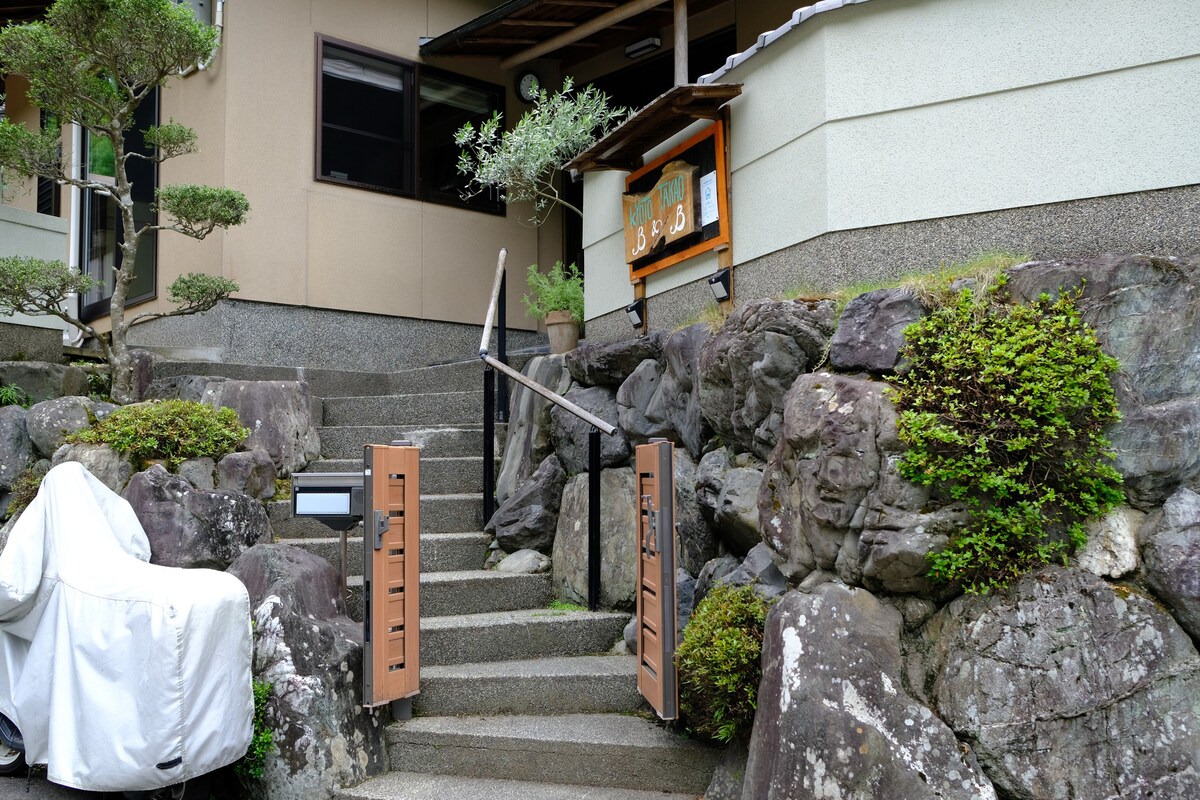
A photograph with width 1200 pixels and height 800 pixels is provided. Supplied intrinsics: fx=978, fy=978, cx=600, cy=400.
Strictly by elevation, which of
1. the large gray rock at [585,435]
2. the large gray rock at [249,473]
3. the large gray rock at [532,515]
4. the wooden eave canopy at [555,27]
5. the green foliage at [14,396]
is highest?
the wooden eave canopy at [555,27]

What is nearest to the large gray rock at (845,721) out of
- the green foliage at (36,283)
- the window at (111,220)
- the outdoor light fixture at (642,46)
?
the green foliage at (36,283)

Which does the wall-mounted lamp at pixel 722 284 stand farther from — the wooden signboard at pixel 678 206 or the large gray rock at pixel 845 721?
the large gray rock at pixel 845 721

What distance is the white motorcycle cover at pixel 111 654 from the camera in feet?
14.0

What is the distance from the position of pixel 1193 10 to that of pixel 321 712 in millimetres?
5485

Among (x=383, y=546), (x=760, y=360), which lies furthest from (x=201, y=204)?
(x=760, y=360)

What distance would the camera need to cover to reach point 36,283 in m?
7.56

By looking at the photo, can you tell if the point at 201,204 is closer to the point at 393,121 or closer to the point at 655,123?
the point at 393,121

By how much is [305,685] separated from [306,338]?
5786 millimetres

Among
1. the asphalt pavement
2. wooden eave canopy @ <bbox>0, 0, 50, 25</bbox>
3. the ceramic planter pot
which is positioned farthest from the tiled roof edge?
wooden eave canopy @ <bbox>0, 0, 50, 25</bbox>

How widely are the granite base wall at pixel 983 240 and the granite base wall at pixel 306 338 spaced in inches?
174

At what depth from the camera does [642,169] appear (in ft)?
24.1

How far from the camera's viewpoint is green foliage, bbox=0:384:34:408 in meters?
7.60

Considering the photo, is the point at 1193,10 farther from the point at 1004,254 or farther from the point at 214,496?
the point at 214,496

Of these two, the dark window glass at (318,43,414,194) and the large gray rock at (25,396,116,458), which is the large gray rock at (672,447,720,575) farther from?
the dark window glass at (318,43,414,194)
